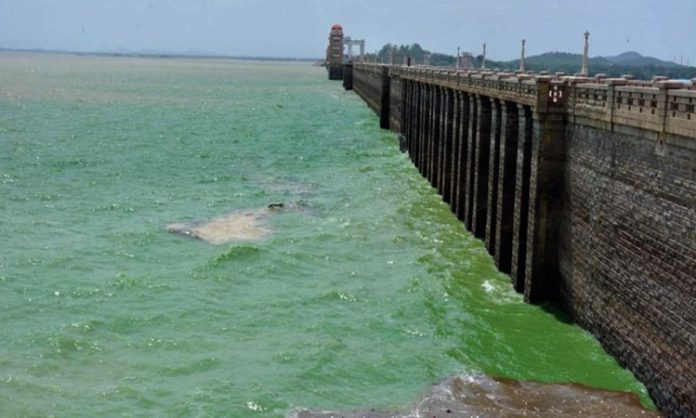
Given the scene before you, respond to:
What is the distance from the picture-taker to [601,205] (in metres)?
24.6

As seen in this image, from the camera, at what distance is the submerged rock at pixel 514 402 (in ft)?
66.2

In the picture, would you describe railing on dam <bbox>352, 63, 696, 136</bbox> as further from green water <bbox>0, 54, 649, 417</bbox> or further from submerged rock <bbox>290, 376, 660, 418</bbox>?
submerged rock <bbox>290, 376, 660, 418</bbox>

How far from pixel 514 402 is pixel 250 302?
451 inches

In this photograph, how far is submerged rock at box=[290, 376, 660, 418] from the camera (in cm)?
2019

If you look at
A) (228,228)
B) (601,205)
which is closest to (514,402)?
(601,205)

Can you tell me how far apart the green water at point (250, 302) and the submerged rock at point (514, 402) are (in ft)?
1.97

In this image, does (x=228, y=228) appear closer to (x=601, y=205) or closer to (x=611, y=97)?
(x=601, y=205)

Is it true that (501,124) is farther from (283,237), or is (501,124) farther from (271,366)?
(271,366)

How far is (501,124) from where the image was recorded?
1346 inches

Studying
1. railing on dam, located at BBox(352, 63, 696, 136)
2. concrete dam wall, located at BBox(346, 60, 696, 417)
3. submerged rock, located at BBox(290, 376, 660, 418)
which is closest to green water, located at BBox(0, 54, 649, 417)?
submerged rock, located at BBox(290, 376, 660, 418)

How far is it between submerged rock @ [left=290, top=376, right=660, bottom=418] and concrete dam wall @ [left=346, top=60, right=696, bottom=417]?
1.03 meters

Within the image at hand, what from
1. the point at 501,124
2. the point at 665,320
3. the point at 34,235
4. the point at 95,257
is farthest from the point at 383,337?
the point at 34,235

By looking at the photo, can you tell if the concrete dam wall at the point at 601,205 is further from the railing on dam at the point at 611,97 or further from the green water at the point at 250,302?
the green water at the point at 250,302

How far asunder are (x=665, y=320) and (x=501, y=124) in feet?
50.1
